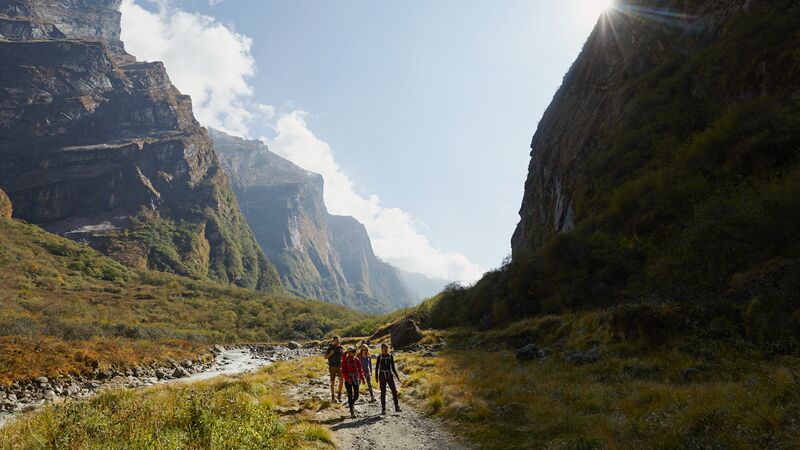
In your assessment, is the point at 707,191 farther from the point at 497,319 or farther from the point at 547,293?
the point at 497,319

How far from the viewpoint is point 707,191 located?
69.7ft

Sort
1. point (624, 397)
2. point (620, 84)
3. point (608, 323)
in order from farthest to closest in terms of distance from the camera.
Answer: point (620, 84)
point (608, 323)
point (624, 397)

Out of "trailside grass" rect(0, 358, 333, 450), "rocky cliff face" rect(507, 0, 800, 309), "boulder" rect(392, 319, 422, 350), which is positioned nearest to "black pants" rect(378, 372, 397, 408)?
"trailside grass" rect(0, 358, 333, 450)

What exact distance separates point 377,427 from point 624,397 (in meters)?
6.85

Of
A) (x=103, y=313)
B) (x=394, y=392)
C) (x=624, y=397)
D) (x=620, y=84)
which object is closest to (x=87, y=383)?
(x=394, y=392)

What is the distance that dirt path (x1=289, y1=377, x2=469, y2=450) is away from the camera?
412 inches

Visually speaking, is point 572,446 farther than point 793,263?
No

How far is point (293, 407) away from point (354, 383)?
2371 mm

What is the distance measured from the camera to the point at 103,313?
76750 millimetres

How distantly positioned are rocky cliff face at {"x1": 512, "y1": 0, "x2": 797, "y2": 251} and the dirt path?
25.4m

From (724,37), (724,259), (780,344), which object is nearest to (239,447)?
(780,344)

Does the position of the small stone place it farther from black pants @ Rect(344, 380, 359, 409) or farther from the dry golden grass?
black pants @ Rect(344, 380, 359, 409)

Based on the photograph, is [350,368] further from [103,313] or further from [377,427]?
[103,313]

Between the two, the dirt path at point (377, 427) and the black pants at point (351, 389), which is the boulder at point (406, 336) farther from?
the black pants at point (351, 389)
